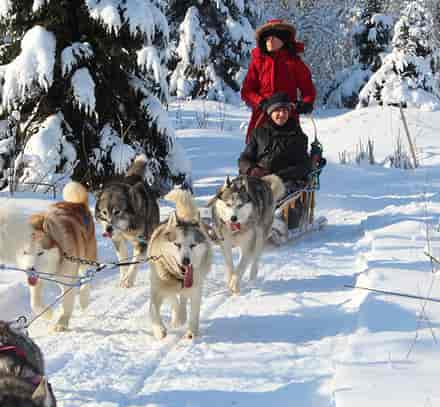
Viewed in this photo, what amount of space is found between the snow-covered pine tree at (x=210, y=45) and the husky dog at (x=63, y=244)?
11.8m

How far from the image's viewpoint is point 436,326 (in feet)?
9.52

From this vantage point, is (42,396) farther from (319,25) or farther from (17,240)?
(319,25)

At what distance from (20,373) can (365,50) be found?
2036 cm

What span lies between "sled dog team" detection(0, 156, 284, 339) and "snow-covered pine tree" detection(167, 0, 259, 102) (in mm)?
11061

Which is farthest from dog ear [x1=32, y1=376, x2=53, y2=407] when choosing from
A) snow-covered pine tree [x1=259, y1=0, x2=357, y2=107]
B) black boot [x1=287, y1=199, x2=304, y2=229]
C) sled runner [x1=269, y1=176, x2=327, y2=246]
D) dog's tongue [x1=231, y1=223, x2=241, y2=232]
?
snow-covered pine tree [x1=259, y1=0, x2=357, y2=107]

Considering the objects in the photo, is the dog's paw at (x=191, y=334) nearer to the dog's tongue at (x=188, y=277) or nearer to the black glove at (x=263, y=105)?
the dog's tongue at (x=188, y=277)

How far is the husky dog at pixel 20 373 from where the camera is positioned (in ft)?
5.67

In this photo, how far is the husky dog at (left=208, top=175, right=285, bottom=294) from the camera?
4.38 metres

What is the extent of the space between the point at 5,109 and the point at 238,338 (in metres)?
4.10

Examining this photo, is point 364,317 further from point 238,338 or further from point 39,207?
point 39,207

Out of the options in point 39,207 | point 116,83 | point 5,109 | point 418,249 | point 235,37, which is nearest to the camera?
point 418,249

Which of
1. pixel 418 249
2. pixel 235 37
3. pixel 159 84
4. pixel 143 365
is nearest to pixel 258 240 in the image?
pixel 418 249

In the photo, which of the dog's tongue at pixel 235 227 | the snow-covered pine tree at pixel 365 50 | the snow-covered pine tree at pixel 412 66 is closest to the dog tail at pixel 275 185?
the dog's tongue at pixel 235 227

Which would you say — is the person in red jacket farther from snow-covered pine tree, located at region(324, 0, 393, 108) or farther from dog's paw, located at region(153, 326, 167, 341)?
snow-covered pine tree, located at region(324, 0, 393, 108)
